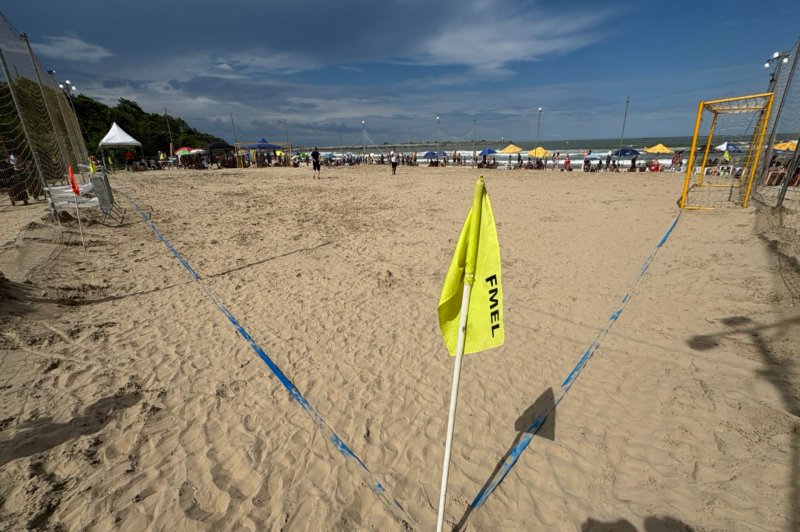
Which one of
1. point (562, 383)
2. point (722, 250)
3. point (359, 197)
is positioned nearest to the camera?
point (562, 383)

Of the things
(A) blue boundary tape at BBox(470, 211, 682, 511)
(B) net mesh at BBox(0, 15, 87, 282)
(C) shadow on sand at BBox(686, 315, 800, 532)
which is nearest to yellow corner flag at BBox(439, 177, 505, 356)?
(A) blue boundary tape at BBox(470, 211, 682, 511)

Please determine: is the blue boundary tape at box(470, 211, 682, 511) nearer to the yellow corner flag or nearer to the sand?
the sand

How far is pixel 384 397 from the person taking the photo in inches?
137

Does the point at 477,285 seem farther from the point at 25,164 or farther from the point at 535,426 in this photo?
the point at 25,164

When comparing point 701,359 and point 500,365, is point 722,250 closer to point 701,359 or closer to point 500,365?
point 701,359

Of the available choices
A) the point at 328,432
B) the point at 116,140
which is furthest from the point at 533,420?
the point at 116,140

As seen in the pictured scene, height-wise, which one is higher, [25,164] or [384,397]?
[25,164]

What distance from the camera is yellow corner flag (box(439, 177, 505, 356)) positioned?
1.81 meters

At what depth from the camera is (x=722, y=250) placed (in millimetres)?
7199

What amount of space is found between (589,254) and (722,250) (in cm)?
269

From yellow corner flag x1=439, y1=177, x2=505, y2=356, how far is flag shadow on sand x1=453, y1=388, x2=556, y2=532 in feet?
4.72

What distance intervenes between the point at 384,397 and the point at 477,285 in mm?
2112

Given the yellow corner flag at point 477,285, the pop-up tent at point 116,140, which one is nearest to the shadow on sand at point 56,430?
the yellow corner flag at point 477,285

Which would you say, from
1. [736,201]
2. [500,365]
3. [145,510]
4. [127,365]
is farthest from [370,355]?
[736,201]
